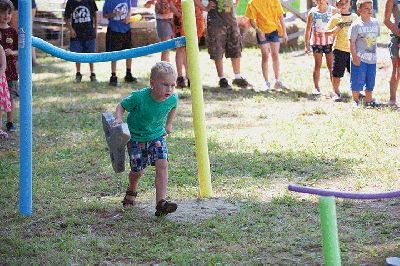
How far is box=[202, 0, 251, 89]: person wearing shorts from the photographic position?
1240 cm

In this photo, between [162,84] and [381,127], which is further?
[381,127]

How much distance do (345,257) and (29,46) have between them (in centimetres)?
267

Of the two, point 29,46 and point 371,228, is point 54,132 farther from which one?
point 371,228

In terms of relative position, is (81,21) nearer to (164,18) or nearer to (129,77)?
(129,77)

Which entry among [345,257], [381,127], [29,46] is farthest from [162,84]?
[381,127]

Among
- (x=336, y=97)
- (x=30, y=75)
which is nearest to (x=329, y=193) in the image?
(x=30, y=75)

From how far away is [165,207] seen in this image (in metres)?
5.94

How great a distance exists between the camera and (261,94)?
11805mm

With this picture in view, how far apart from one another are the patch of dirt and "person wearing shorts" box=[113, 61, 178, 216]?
0.17 meters

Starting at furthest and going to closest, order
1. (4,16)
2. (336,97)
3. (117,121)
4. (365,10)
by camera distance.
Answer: (336,97) < (365,10) < (4,16) < (117,121)

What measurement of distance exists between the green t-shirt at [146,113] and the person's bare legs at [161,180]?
8.0 inches

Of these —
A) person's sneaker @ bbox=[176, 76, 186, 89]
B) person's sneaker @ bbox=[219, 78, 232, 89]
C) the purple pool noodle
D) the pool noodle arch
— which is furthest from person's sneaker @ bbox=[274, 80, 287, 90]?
the purple pool noodle

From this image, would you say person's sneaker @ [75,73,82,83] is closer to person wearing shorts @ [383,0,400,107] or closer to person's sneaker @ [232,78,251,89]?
person's sneaker @ [232,78,251,89]

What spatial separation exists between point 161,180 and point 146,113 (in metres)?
0.49
